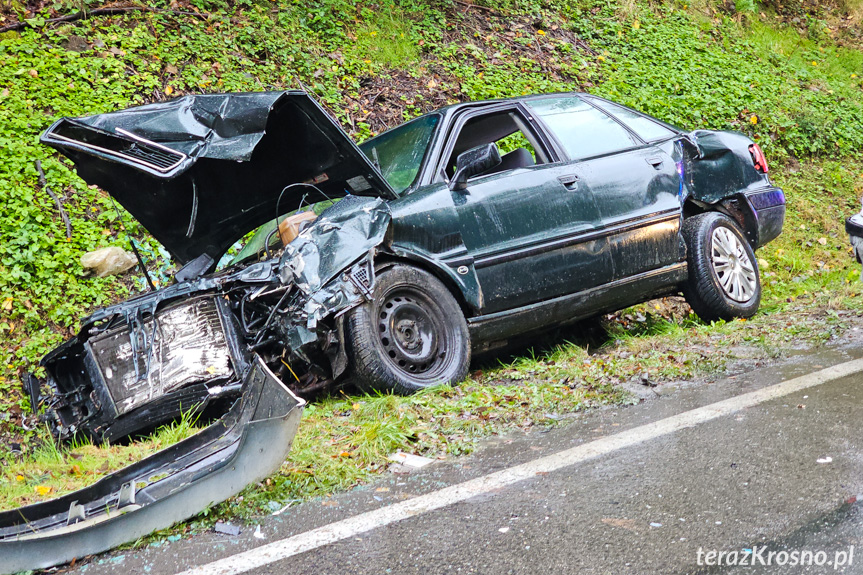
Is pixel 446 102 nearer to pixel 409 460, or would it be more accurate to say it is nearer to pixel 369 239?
pixel 369 239

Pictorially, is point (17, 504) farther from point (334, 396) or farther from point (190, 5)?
point (190, 5)

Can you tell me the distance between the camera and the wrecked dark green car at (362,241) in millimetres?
4297

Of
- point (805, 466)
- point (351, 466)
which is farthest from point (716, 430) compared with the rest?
Answer: point (351, 466)

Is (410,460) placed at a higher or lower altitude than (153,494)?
lower

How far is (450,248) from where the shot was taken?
4957 mm

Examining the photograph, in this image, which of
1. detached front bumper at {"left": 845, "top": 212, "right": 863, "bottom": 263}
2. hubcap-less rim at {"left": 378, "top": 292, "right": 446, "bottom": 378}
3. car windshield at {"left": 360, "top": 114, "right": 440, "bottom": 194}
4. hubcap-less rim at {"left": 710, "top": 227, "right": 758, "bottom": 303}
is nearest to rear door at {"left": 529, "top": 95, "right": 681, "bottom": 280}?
hubcap-less rim at {"left": 710, "top": 227, "right": 758, "bottom": 303}

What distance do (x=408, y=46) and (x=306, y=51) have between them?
1450mm

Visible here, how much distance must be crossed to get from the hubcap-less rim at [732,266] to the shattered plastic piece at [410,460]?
326 cm

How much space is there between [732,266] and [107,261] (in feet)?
16.5

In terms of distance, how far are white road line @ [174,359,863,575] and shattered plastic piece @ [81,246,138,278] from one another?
181 inches

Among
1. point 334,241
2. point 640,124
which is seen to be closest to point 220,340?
point 334,241

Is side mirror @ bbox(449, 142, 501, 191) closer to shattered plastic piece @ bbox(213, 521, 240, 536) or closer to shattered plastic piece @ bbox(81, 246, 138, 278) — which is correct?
shattered plastic piece @ bbox(213, 521, 240, 536)

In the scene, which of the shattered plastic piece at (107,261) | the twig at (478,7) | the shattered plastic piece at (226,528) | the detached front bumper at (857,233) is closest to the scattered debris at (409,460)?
the shattered plastic piece at (226,528)

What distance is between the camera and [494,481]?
3373 millimetres
